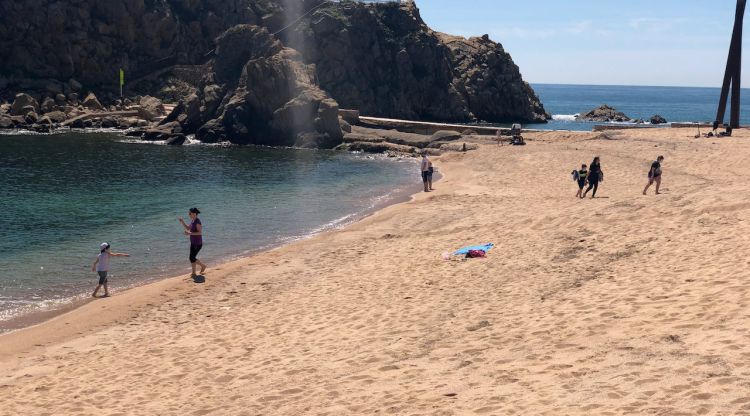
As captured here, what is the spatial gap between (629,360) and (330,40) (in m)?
79.9

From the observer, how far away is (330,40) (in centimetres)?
8481

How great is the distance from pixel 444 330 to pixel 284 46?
6725cm

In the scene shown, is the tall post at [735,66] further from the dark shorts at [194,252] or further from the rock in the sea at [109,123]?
the rock in the sea at [109,123]

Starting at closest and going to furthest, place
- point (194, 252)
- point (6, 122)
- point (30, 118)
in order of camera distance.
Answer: point (194, 252), point (6, 122), point (30, 118)

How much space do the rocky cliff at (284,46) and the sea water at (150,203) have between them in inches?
1012

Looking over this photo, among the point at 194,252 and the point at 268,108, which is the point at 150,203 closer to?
the point at 194,252

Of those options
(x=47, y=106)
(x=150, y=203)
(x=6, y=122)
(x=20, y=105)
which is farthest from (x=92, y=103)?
(x=150, y=203)

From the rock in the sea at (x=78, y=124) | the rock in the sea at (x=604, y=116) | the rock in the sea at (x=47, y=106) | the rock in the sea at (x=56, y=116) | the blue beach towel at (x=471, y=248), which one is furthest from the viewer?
the rock in the sea at (x=604, y=116)

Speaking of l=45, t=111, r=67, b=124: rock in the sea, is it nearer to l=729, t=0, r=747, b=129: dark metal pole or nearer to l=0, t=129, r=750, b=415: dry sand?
l=0, t=129, r=750, b=415: dry sand

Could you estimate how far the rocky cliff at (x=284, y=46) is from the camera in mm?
84500

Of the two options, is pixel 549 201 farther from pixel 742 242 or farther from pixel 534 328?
pixel 534 328

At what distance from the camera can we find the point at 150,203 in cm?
3138

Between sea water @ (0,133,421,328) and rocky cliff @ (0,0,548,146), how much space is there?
1012 inches

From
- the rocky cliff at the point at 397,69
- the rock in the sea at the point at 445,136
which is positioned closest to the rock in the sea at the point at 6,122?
the rocky cliff at the point at 397,69
